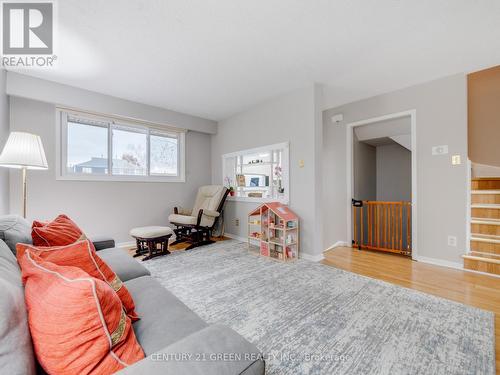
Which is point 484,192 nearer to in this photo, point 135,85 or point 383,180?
point 383,180

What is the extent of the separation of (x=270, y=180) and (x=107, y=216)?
2.76m

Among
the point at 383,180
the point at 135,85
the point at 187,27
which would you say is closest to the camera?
the point at 187,27

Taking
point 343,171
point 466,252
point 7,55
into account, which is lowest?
point 466,252

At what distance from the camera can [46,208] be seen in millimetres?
3193

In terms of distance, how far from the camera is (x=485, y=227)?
2.76m

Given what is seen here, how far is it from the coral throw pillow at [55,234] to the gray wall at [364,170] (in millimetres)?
4001

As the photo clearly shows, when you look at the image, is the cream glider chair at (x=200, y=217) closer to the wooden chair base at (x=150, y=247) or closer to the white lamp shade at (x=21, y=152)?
the wooden chair base at (x=150, y=247)

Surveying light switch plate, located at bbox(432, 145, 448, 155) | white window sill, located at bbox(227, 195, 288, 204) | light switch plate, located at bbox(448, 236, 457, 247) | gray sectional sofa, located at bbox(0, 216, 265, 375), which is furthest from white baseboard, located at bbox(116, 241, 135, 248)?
light switch plate, located at bbox(432, 145, 448, 155)

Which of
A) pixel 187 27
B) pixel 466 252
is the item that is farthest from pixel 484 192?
pixel 187 27

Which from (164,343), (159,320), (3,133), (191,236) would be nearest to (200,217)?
(191,236)

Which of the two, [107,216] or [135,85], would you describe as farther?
[107,216]

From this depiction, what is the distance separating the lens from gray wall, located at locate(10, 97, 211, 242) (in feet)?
10.2

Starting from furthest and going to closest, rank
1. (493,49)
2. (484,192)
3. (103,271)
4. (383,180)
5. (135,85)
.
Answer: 1. (383,180)
2. (135,85)
3. (484,192)
4. (493,49)
5. (103,271)

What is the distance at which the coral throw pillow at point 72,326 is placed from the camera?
62 cm
